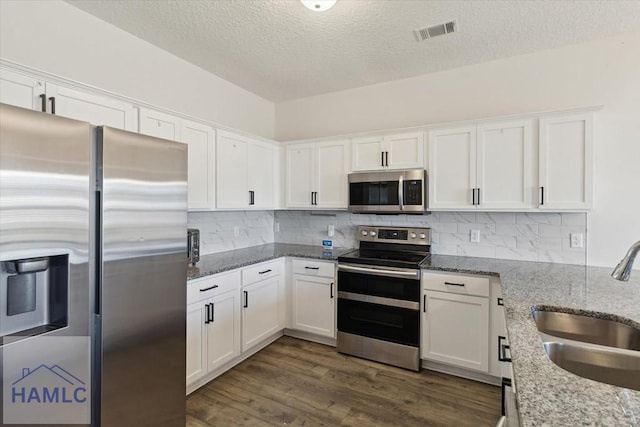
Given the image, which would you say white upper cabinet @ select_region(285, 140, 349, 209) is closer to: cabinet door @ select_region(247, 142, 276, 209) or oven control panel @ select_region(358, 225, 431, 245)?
cabinet door @ select_region(247, 142, 276, 209)

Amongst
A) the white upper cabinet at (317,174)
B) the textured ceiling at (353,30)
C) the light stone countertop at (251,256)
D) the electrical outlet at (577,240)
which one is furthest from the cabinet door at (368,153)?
the electrical outlet at (577,240)

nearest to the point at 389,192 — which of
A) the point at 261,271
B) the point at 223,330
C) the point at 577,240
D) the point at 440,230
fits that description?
the point at 440,230

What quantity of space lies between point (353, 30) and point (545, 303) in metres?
2.25

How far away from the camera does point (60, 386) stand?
1358mm

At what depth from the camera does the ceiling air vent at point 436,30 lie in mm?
2394

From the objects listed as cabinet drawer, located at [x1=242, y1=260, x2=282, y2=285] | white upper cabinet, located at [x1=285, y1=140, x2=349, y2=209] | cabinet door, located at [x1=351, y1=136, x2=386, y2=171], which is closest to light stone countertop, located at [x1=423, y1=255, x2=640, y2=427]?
cabinet door, located at [x1=351, y1=136, x2=386, y2=171]

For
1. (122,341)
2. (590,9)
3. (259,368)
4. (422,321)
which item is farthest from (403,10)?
(259,368)

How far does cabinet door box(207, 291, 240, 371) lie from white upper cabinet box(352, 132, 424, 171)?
1799mm

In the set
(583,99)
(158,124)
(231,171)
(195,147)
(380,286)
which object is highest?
(583,99)

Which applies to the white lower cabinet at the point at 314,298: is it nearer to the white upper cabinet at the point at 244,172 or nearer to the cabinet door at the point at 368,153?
the white upper cabinet at the point at 244,172

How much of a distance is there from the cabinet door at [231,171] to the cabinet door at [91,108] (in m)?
0.83

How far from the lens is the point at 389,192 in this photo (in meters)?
3.09

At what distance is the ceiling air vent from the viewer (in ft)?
7.86

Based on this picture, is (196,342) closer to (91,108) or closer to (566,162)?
(91,108)
